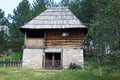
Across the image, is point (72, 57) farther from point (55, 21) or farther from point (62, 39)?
point (55, 21)

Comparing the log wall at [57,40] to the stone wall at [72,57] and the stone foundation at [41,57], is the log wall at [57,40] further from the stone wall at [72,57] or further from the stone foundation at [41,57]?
the stone wall at [72,57]

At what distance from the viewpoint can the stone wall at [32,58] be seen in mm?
23172

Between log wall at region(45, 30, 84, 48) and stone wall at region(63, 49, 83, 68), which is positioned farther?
log wall at region(45, 30, 84, 48)

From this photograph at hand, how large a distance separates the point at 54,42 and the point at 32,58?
2.38 meters

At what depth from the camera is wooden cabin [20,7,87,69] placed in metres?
23.2

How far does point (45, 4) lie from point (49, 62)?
19673mm

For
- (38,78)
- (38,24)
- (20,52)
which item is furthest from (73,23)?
(20,52)

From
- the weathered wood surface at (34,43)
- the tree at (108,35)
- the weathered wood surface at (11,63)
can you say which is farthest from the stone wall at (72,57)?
the tree at (108,35)

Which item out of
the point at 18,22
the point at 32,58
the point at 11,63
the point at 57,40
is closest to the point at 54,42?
the point at 57,40

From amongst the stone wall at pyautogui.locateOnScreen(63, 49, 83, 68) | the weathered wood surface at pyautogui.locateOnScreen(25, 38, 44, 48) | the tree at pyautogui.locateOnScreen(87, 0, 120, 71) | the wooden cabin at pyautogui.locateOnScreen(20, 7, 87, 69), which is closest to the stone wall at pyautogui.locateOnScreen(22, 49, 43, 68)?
the wooden cabin at pyautogui.locateOnScreen(20, 7, 87, 69)

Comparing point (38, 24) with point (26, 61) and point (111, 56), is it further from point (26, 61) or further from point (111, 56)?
point (111, 56)

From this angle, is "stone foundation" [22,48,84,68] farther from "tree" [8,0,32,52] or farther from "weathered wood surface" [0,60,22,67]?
"tree" [8,0,32,52]

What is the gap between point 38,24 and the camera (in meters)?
24.0

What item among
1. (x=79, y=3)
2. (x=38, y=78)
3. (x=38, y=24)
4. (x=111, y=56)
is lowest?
(x=38, y=78)
